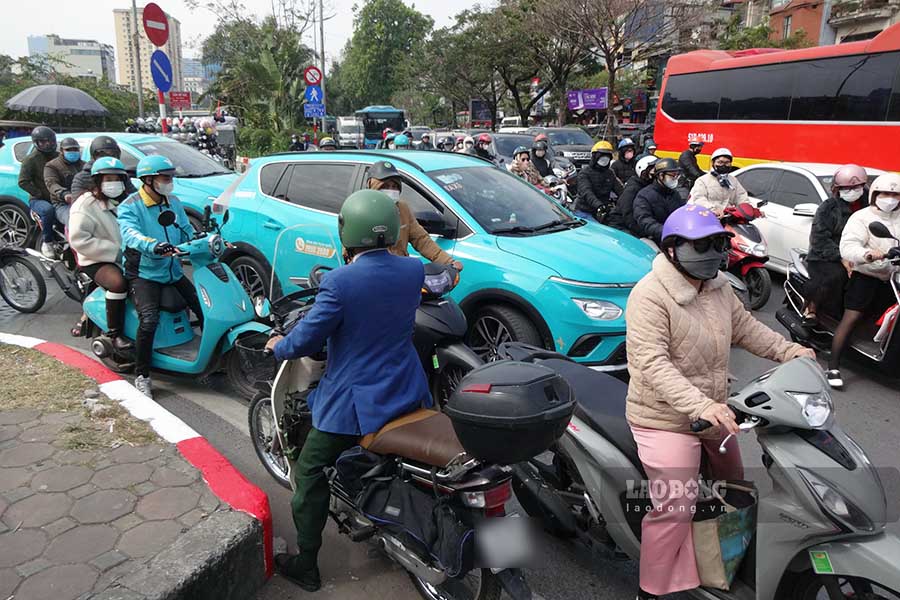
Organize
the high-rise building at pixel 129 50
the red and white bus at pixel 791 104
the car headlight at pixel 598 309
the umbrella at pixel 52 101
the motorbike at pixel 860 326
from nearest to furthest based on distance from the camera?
the car headlight at pixel 598 309 < the motorbike at pixel 860 326 < the red and white bus at pixel 791 104 < the umbrella at pixel 52 101 < the high-rise building at pixel 129 50

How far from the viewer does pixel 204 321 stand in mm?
4672

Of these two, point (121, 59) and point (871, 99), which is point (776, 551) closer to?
point (871, 99)

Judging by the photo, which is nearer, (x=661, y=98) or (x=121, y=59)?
(x=661, y=98)

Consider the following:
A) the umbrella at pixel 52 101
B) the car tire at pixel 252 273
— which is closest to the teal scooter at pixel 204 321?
the car tire at pixel 252 273

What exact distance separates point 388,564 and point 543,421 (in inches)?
55.7

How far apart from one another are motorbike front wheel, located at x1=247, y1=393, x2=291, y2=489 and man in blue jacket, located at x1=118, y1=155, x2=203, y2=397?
1.54 m

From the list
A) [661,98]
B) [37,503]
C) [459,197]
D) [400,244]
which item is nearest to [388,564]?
[37,503]

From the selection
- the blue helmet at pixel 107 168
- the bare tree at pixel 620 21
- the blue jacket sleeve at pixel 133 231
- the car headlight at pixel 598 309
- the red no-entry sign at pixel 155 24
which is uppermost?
the bare tree at pixel 620 21

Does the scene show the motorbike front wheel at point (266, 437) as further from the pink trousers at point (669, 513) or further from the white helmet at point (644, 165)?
the white helmet at point (644, 165)

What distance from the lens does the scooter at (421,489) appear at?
2342 mm

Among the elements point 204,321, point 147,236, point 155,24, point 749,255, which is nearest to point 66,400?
point 204,321

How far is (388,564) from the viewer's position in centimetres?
308

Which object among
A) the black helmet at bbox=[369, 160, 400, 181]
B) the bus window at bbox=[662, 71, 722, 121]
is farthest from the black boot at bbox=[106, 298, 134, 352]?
the bus window at bbox=[662, 71, 722, 121]

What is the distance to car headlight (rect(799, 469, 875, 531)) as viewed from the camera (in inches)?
85.2
